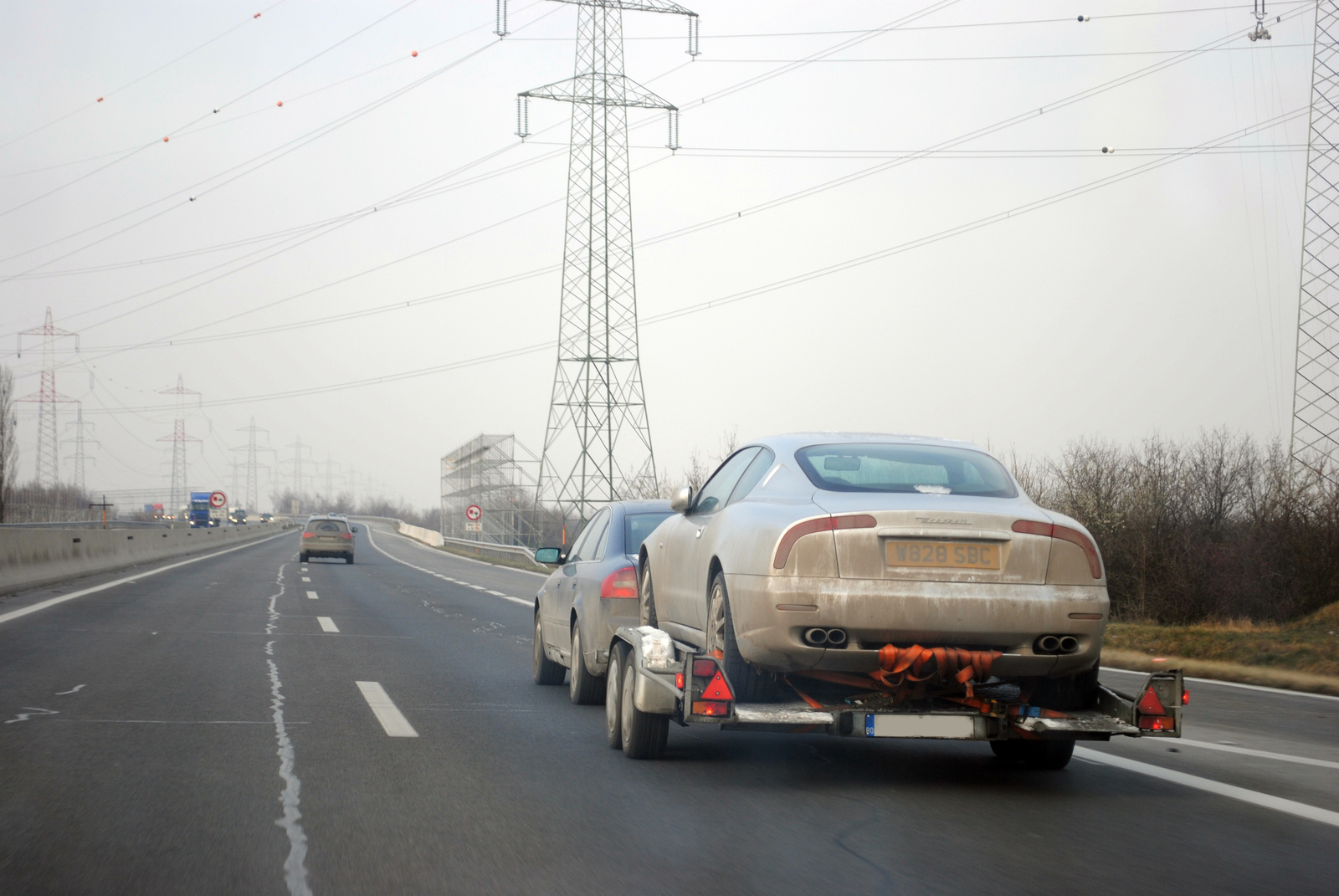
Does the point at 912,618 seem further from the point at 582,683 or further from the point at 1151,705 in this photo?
the point at 582,683

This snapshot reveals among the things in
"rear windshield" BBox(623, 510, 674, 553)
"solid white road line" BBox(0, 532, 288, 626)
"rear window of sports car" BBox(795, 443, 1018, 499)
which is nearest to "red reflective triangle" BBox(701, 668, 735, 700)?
"rear window of sports car" BBox(795, 443, 1018, 499)

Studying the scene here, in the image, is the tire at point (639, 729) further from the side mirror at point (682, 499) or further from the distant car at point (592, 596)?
the distant car at point (592, 596)

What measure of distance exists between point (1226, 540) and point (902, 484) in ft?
69.7

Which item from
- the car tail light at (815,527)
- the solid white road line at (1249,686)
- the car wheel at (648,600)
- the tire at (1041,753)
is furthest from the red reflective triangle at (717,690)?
the solid white road line at (1249,686)

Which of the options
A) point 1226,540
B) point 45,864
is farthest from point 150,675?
point 1226,540

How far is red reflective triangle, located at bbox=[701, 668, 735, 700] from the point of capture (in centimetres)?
594

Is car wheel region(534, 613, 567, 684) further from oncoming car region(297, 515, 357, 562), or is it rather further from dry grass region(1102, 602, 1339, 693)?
oncoming car region(297, 515, 357, 562)

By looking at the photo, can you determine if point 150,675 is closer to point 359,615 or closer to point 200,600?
point 359,615

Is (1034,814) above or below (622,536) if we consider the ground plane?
below

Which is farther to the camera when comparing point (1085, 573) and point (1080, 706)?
point (1080, 706)

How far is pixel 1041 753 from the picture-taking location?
688 centimetres

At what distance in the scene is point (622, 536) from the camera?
366 inches

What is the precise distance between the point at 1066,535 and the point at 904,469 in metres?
0.99

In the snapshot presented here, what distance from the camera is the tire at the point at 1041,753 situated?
6.79 metres
